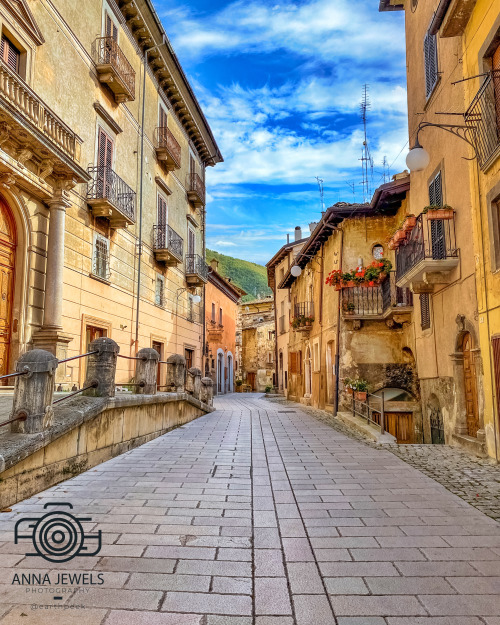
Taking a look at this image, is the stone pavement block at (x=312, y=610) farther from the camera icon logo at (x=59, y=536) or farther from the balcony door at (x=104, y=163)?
the balcony door at (x=104, y=163)

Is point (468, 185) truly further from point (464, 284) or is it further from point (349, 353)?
point (349, 353)

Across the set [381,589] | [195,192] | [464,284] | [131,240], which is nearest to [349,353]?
[464,284]

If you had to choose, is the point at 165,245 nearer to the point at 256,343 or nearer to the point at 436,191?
the point at 436,191

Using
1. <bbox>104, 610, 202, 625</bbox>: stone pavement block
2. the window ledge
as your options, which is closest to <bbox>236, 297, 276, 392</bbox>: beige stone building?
the window ledge

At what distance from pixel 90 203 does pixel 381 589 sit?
41.7 ft

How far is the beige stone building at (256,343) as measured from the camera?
47.8 meters

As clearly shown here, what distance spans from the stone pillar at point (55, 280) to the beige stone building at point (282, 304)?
18.7m

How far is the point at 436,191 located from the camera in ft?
38.2

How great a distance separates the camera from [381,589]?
3.21m

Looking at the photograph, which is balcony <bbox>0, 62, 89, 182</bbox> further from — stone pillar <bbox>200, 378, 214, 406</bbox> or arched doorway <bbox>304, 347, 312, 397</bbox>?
arched doorway <bbox>304, 347, 312, 397</bbox>

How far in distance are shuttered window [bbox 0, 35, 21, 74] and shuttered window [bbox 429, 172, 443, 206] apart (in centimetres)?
993

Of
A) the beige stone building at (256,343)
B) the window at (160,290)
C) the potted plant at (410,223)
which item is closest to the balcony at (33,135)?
the window at (160,290)

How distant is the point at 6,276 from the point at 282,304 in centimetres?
2307

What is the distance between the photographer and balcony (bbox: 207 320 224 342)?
35450mm
